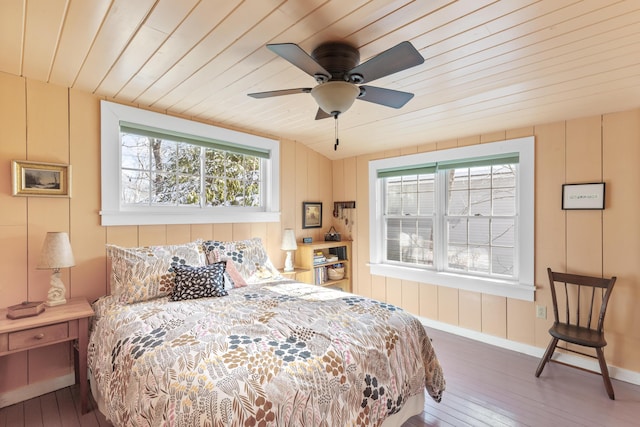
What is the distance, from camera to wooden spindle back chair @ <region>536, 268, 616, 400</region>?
2.35 m

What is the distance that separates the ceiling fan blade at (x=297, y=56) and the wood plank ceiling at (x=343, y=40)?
23 cm

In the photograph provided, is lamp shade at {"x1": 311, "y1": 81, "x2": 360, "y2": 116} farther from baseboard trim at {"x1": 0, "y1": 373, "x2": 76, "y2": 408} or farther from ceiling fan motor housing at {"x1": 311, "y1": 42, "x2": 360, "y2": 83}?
baseboard trim at {"x1": 0, "y1": 373, "x2": 76, "y2": 408}

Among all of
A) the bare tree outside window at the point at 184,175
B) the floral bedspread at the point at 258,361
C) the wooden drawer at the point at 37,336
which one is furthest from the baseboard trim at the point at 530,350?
the wooden drawer at the point at 37,336

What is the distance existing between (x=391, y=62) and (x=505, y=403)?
2416 millimetres

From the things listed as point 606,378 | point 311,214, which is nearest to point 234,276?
point 311,214

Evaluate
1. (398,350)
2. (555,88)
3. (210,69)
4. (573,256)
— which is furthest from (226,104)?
(573,256)

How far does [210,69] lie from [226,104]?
0.66 m

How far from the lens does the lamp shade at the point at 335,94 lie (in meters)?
1.71

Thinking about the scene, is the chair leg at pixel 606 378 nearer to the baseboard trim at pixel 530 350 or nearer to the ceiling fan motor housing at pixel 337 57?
the baseboard trim at pixel 530 350

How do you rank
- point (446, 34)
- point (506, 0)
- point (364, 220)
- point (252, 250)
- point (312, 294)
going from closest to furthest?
point (506, 0), point (446, 34), point (312, 294), point (252, 250), point (364, 220)

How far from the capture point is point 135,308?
2.09 metres

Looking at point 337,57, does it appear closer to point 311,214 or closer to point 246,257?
point 246,257

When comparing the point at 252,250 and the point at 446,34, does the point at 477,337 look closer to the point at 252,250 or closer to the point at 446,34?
the point at 252,250

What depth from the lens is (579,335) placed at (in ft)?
7.86
